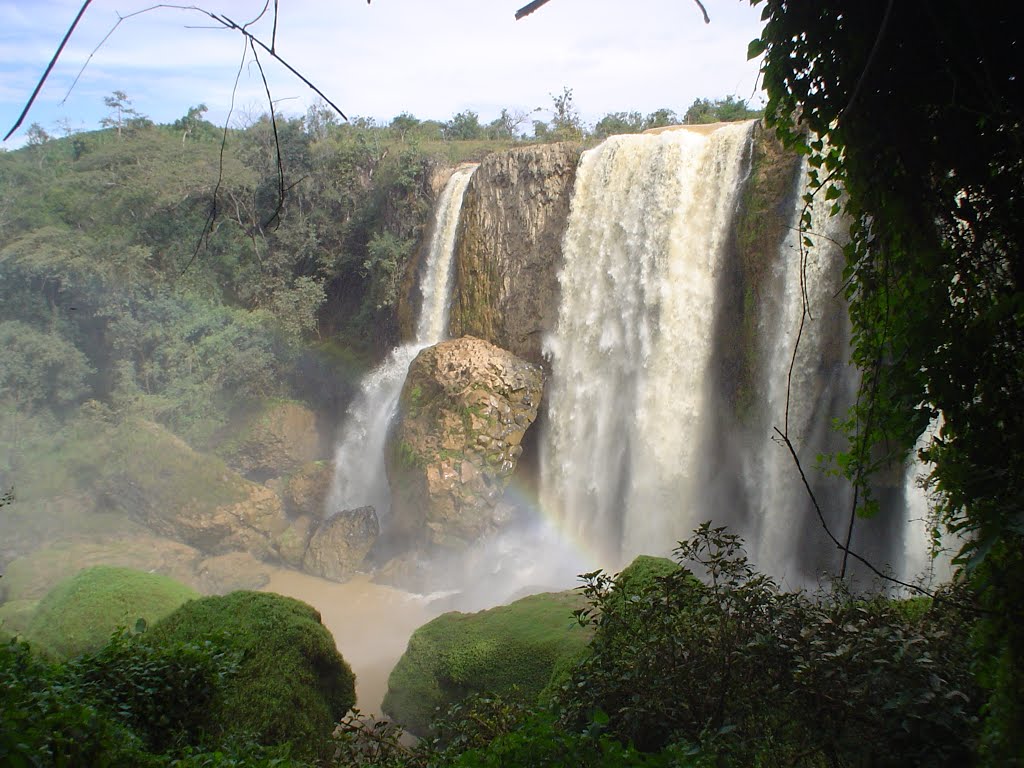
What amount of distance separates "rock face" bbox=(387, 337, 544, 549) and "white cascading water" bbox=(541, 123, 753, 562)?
108 centimetres

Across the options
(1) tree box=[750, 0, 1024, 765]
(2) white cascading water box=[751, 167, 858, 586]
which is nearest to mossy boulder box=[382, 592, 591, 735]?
(1) tree box=[750, 0, 1024, 765]

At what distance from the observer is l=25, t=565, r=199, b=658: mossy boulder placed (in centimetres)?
687

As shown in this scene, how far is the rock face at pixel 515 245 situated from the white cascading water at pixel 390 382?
1.84 feet

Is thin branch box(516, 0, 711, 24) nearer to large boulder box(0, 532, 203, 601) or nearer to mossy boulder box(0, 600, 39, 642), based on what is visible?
mossy boulder box(0, 600, 39, 642)

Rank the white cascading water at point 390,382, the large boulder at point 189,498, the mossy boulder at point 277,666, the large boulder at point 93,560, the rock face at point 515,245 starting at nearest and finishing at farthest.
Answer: the mossy boulder at point 277,666, the large boulder at point 93,560, the rock face at point 515,245, the large boulder at point 189,498, the white cascading water at point 390,382

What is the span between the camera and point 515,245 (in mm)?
16641

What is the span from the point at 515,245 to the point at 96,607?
38.2 ft

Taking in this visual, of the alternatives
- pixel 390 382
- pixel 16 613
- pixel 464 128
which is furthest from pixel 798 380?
pixel 464 128

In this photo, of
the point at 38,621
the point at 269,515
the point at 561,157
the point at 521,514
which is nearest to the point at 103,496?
the point at 269,515

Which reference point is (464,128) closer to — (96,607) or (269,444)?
(269,444)

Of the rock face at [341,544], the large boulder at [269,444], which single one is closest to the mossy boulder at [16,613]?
the rock face at [341,544]

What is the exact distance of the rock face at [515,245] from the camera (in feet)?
52.5

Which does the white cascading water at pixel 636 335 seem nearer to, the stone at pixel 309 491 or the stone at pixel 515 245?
the stone at pixel 515 245

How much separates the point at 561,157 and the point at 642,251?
11.1ft
